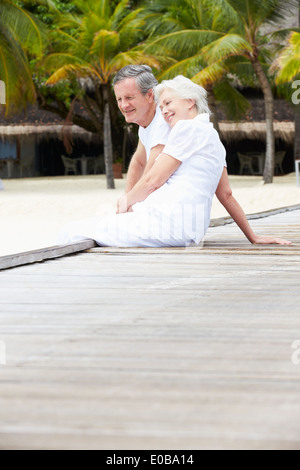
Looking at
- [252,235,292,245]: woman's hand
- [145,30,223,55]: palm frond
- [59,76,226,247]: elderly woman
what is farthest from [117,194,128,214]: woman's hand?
[145,30,223,55]: palm frond

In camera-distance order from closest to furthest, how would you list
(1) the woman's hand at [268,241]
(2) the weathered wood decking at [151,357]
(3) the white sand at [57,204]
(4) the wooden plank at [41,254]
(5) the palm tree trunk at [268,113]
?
(2) the weathered wood decking at [151,357] < (4) the wooden plank at [41,254] < (1) the woman's hand at [268,241] < (3) the white sand at [57,204] < (5) the palm tree trunk at [268,113]

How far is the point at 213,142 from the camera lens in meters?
4.31

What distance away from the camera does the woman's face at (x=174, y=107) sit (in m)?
4.23

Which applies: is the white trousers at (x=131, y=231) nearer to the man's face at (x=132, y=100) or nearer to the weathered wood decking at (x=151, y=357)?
the weathered wood decking at (x=151, y=357)

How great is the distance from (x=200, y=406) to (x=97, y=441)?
0.97ft

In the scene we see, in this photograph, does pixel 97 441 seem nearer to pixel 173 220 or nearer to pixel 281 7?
pixel 173 220

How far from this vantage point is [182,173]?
4.32 metres

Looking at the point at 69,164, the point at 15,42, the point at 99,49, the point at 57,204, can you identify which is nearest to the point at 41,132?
the point at 69,164

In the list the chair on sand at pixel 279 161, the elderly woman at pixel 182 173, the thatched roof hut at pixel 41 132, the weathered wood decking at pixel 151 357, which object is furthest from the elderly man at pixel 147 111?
the chair on sand at pixel 279 161

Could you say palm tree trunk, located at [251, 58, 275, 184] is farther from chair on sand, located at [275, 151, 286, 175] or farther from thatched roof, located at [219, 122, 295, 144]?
chair on sand, located at [275, 151, 286, 175]

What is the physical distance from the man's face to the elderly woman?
0.11 metres

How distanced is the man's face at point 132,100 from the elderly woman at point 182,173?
11cm

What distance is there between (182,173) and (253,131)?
2323 centimetres

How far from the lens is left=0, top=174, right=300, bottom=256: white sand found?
13273 millimetres
